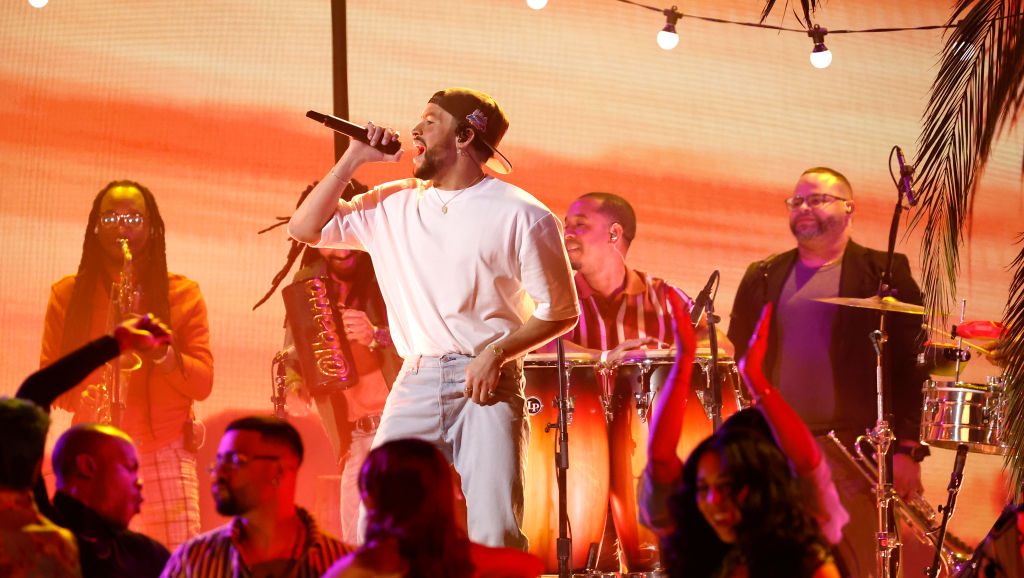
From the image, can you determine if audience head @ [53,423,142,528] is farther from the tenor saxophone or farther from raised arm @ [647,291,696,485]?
the tenor saxophone

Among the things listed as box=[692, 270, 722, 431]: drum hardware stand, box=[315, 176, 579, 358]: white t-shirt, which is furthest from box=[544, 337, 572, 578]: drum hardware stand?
box=[315, 176, 579, 358]: white t-shirt

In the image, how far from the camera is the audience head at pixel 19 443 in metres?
3.32

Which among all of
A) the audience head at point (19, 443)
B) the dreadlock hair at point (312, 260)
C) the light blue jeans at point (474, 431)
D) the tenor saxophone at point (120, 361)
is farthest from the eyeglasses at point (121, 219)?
the audience head at point (19, 443)

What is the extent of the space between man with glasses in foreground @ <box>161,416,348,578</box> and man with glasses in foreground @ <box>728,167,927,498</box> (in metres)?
5.09

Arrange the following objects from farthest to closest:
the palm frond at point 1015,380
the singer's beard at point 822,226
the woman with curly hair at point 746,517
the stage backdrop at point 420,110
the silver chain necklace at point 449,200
Result: the singer's beard at point 822,226 → the stage backdrop at point 420,110 → the palm frond at point 1015,380 → the silver chain necklace at point 449,200 → the woman with curly hair at point 746,517

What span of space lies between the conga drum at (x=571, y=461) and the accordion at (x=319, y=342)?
1055 mm

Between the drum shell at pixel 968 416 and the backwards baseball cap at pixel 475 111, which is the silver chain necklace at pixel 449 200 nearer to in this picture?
the backwards baseball cap at pixel 475 111

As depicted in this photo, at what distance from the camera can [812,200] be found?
846cm

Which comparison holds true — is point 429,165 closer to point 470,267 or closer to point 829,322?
point 470,267

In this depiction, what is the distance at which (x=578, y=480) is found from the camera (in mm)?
7352

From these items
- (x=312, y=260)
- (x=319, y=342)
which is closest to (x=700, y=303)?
(x=319, y=342)

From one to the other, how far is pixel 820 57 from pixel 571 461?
3464 millimetres

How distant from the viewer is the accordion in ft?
24.8

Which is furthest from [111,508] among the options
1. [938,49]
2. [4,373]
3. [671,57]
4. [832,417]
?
[938,49]
